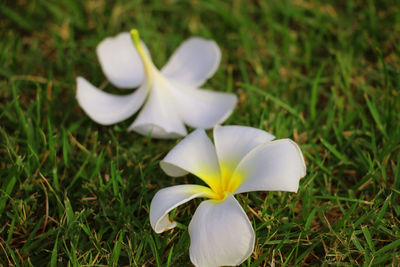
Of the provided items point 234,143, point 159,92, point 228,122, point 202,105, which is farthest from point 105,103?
point 234,143

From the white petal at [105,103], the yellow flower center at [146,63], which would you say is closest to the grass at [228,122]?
the white petal at [105,103]

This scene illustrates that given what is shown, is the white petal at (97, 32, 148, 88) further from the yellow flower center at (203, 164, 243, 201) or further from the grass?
the yellow flower center at (203, 164, 243, 201)

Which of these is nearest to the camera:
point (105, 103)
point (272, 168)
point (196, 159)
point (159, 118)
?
point (272, 168)

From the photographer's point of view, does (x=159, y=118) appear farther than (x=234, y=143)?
Yes

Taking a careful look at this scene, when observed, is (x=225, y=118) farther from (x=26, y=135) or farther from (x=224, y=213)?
(x=26, y=135)

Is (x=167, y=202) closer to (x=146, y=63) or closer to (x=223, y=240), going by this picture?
(x=223, y=240)

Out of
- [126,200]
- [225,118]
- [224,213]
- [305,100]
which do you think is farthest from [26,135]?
[305,100]

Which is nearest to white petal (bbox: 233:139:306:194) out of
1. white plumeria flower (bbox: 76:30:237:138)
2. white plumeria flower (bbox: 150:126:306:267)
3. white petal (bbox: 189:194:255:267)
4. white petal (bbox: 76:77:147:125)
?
white plumeria flower (bbox: 150:126:306:267)
